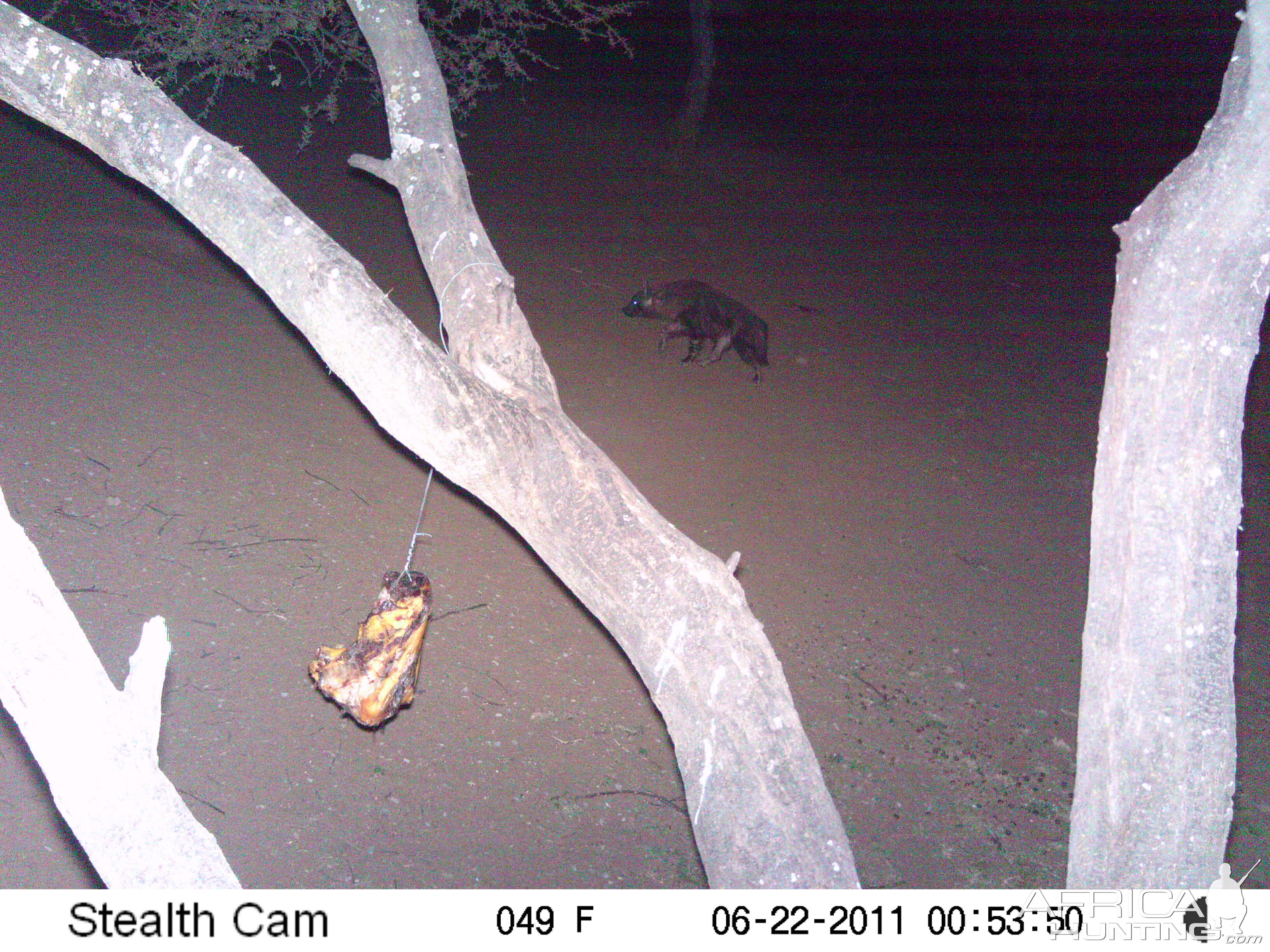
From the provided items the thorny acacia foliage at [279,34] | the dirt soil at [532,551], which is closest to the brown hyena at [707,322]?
the dirt soil at [532,551]

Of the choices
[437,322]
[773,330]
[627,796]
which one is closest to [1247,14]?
[627,796]

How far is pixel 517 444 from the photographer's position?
258 centimetres

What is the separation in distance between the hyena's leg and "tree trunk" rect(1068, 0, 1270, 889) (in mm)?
6273

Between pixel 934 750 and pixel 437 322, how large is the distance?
467 cm

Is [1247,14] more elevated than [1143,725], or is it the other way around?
[1247,14]

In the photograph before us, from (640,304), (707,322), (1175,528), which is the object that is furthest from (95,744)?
(640,304)

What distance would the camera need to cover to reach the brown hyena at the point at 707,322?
334 inches

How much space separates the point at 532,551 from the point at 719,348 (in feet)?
10.5

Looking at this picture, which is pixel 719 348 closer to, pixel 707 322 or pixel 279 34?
pixel 707 322

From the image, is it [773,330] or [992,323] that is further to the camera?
[992,323]

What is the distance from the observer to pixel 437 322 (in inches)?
308

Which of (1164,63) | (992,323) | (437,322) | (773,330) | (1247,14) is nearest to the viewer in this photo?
(1247,14)

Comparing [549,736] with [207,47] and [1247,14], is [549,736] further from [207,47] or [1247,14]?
[207,47]

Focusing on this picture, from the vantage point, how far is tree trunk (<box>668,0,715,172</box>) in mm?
12445
